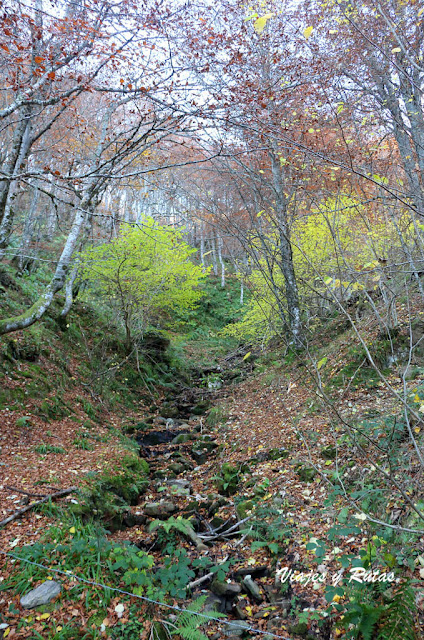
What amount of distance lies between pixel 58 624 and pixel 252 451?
3436 mm

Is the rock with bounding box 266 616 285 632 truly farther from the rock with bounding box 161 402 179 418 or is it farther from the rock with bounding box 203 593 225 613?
the rock with bounding box 161 402 179 418

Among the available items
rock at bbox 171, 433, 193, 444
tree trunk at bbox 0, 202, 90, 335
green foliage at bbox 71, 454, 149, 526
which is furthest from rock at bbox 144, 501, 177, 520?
tree trunk at bbox 0, 202, 90, 335

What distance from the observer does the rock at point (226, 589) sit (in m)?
2.91

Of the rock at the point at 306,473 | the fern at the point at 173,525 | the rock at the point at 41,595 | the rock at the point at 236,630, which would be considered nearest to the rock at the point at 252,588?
the rock at the point at 236,630

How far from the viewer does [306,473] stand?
4.10 m

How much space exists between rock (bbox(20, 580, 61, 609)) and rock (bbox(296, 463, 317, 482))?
8.82 feet

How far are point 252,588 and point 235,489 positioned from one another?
1.65m

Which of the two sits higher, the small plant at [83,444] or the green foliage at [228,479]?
the small plant at [83,444]

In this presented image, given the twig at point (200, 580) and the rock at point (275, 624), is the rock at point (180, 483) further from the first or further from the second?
the rock at point (275, 624)

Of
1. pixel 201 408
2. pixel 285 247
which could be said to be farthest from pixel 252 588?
pixel 201 408

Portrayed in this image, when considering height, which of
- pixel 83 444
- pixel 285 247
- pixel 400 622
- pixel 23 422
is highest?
pixel 285 247

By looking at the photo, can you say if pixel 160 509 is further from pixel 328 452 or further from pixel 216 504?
pixel 328 452

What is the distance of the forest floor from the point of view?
2.52 metres

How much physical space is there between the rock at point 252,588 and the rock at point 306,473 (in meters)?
1.33
